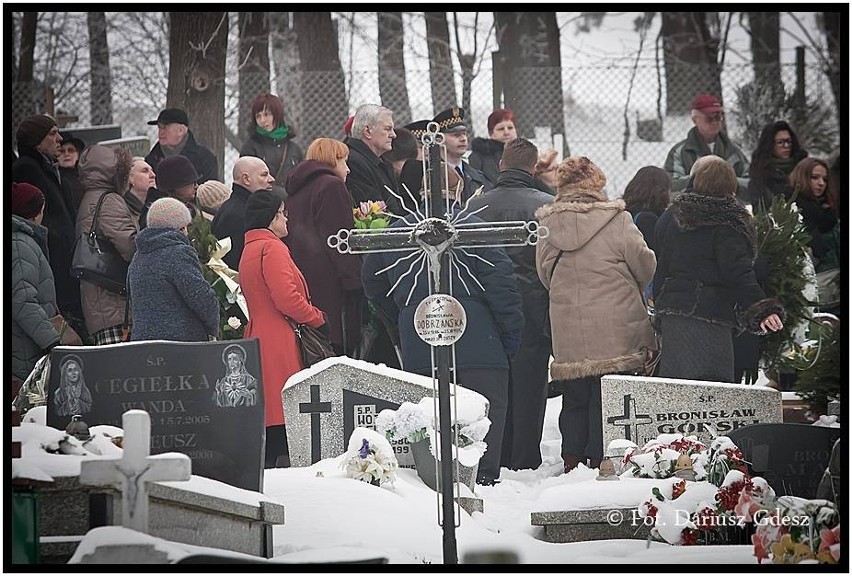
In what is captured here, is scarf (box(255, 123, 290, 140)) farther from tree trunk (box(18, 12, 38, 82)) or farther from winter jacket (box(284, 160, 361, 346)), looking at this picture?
tree trunk (box(18, 12, 38, 82))

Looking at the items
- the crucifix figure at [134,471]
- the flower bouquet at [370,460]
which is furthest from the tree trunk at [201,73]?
the crucifix figure at [134,471]

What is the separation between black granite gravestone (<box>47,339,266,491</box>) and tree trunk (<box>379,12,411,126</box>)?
5.59ft

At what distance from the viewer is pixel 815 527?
6348 millimetres

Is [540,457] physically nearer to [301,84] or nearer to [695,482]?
[695,482]

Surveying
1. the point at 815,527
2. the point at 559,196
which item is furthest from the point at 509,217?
the point at 815,527

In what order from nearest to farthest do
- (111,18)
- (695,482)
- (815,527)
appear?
1. (815,527)
2. (695,482)
3. (111,18)

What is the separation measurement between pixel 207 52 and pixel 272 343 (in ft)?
5.44

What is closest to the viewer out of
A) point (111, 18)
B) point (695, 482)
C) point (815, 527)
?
point (815, 527)

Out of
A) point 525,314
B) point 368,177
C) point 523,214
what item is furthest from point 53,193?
point 525,314

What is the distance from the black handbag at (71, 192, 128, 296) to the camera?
24.1ft

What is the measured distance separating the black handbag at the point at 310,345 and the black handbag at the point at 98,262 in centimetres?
92

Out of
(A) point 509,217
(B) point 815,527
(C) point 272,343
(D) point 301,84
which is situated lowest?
(B) point 815,527

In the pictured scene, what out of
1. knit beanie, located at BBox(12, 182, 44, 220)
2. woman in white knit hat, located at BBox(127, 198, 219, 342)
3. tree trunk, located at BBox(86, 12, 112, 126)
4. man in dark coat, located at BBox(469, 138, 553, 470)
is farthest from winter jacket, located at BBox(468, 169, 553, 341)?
knit beanie, located at BBox(12, 182, 44, 220)

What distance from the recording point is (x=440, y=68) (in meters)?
7.67
